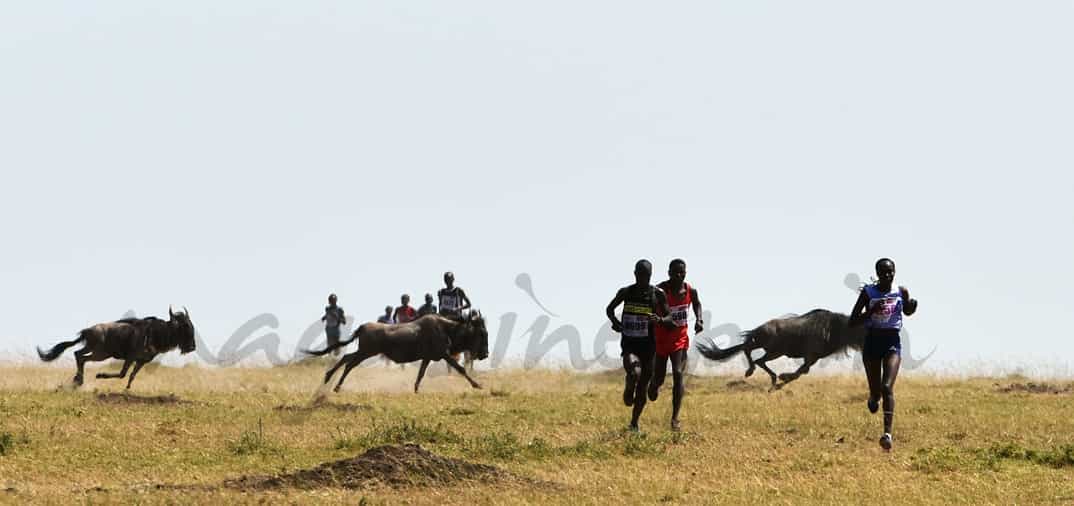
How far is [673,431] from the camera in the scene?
51.5ft

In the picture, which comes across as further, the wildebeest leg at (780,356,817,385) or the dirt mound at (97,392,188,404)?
the wildebeest leg at (780,356,817,385)

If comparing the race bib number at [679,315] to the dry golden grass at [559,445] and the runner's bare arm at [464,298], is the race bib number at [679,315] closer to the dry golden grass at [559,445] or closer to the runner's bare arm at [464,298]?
the dry golden grass at [559,445]

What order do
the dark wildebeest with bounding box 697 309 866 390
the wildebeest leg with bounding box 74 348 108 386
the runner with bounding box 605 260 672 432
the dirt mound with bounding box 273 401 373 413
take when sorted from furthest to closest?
the dark wildebeest with bounding box 697 309 866 390 → the wildebeest leg with bounding box 74 348 108 386 → the dirt mound with bounding box 273 401 373 413 → the runner with bounding box 605 260 672 432

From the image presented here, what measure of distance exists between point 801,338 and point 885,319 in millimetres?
12097

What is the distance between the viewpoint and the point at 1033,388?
25.7 metres

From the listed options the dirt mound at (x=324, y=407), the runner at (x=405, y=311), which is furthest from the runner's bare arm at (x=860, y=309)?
the runner at (x=405, y=311)

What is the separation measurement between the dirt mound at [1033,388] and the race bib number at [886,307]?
11196 mm

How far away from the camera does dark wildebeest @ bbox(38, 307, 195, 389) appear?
977 inches

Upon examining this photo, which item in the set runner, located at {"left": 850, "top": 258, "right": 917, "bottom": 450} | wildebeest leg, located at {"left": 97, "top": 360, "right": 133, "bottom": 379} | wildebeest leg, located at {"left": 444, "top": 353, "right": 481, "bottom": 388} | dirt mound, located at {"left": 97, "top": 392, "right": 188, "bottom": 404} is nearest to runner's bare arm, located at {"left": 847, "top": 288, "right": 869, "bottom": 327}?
runner, located at {"left": 850, "top": 258, "right": 917, "bottom": 450}

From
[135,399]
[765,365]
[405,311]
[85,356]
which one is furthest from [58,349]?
[765,365]

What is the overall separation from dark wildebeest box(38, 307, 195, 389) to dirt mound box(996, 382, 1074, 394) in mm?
13515

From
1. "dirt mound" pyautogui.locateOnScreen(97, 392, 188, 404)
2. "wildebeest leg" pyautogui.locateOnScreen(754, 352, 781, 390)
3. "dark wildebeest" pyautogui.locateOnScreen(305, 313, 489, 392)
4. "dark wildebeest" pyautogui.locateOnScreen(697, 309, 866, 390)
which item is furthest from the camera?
"dark wildebeest" pyautogui.locateOnScreen(697, 309, 866, 390)

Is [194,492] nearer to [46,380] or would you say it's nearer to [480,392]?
[480,392]

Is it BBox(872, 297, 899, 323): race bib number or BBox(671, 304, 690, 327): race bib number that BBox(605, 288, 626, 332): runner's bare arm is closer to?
BBox(671, 304, 690, 327): race bib number
